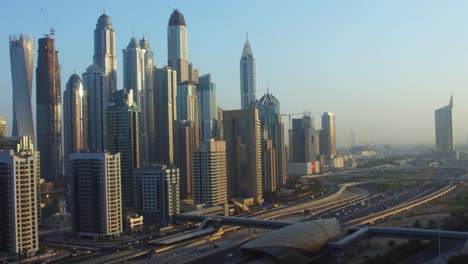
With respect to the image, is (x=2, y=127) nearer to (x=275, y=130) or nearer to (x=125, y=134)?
(x=125, y=134)

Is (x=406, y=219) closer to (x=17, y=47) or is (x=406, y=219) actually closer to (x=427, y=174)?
(x=427, y=174)

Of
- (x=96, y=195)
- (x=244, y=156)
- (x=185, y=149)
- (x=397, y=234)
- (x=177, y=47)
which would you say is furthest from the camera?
(x=177, y=47)

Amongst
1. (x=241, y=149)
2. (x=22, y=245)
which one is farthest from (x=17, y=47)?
(x=22, y=245)

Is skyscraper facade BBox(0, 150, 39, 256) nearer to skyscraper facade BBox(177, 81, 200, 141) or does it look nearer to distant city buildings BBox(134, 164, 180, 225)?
distant city buildings BBox(134, 164, 180, 225)

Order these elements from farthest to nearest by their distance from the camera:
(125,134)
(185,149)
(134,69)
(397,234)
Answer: (134,69), (185,149), (125,134), (397,234)

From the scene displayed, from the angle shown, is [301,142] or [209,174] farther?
[301,142]

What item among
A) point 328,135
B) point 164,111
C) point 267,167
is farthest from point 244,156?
point 328,135

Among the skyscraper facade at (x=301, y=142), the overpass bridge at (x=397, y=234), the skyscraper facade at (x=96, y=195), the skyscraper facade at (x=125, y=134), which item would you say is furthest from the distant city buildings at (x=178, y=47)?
the overpass bridge at (x=397, y=234)
